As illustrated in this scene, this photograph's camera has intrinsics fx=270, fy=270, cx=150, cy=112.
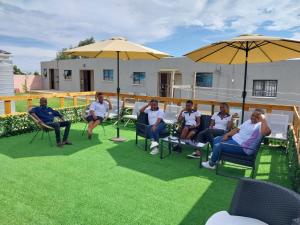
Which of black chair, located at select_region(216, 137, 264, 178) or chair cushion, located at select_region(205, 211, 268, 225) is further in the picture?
black chair, located at select_region(216, 137, 264, 178)

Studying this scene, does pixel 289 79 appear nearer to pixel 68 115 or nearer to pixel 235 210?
pixel 68 115

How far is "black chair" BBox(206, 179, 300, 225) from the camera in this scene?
2.06 meters

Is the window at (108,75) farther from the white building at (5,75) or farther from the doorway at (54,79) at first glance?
the white building at (5,75)

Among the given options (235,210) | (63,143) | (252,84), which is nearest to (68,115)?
(63,143)

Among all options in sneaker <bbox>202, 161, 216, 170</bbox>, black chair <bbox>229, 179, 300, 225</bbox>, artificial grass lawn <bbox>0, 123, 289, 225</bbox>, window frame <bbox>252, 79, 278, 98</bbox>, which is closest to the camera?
→ black chair <bbox>229, 179, 300, 225</bbox>

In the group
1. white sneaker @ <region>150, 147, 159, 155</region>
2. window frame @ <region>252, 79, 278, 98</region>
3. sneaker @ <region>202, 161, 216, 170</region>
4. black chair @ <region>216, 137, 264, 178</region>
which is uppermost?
window frame @ <region>252, 79, 278, 98</region>

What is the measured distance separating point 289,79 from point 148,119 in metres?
8.39

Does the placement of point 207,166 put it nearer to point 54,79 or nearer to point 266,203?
point 266,203

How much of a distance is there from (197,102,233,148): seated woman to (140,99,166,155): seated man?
3.02ft

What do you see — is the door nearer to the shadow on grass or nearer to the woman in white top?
the shadow on grass

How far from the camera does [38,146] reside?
606cm

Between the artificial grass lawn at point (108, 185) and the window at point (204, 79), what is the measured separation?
900cm

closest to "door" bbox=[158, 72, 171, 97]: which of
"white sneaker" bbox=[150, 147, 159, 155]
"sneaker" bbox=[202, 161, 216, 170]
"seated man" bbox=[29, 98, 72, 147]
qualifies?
"seated man" bbox=[29, 98, 72, 147]

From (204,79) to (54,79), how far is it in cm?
1921
